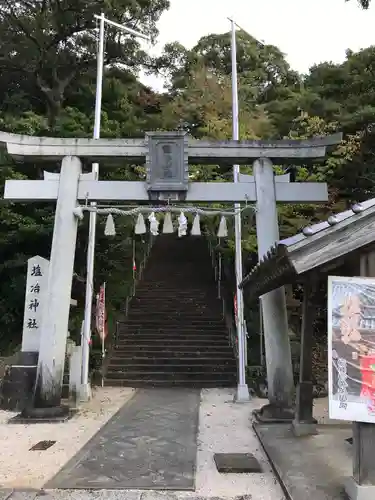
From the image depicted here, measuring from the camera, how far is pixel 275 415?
7625 millimetres

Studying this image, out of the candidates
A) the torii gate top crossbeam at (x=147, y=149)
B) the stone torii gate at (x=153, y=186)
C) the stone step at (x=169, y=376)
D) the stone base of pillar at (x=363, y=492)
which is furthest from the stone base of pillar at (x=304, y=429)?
the stone step at (x=169, y=376)

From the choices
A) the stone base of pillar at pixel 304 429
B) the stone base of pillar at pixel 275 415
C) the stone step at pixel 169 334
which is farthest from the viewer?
the stone step at pixel 169 334

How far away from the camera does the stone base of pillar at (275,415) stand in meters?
7.45

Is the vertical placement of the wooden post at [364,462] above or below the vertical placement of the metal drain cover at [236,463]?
above

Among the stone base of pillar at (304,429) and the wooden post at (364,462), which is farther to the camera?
the stone base of pillar at (304,429)

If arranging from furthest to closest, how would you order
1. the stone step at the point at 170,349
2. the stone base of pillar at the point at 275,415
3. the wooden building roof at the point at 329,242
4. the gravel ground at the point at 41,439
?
1. the stone step at the point at 170,349
2. the stone base of pillar at the point at 275,415
3. the gravel ground at the point at 41,439
4. the wooden building roof at the point at 329,242

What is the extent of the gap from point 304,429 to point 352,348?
9.72 feet

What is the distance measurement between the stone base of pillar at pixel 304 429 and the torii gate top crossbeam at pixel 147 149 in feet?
15.7

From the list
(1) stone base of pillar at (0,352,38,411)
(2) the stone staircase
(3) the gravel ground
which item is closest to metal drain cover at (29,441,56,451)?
(3) the gravel ground

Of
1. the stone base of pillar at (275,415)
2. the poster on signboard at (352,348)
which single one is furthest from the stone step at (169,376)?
the poster on signboard at (352,348)

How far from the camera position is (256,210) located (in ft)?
28.0

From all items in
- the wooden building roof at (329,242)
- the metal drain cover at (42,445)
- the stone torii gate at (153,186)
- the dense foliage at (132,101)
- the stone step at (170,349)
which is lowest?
the metal drain cover at (42,445)

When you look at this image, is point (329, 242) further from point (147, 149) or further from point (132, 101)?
point (132, 101)

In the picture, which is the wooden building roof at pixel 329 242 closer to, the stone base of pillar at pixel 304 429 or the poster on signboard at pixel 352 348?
the poster on signboard at pixel 352 348
